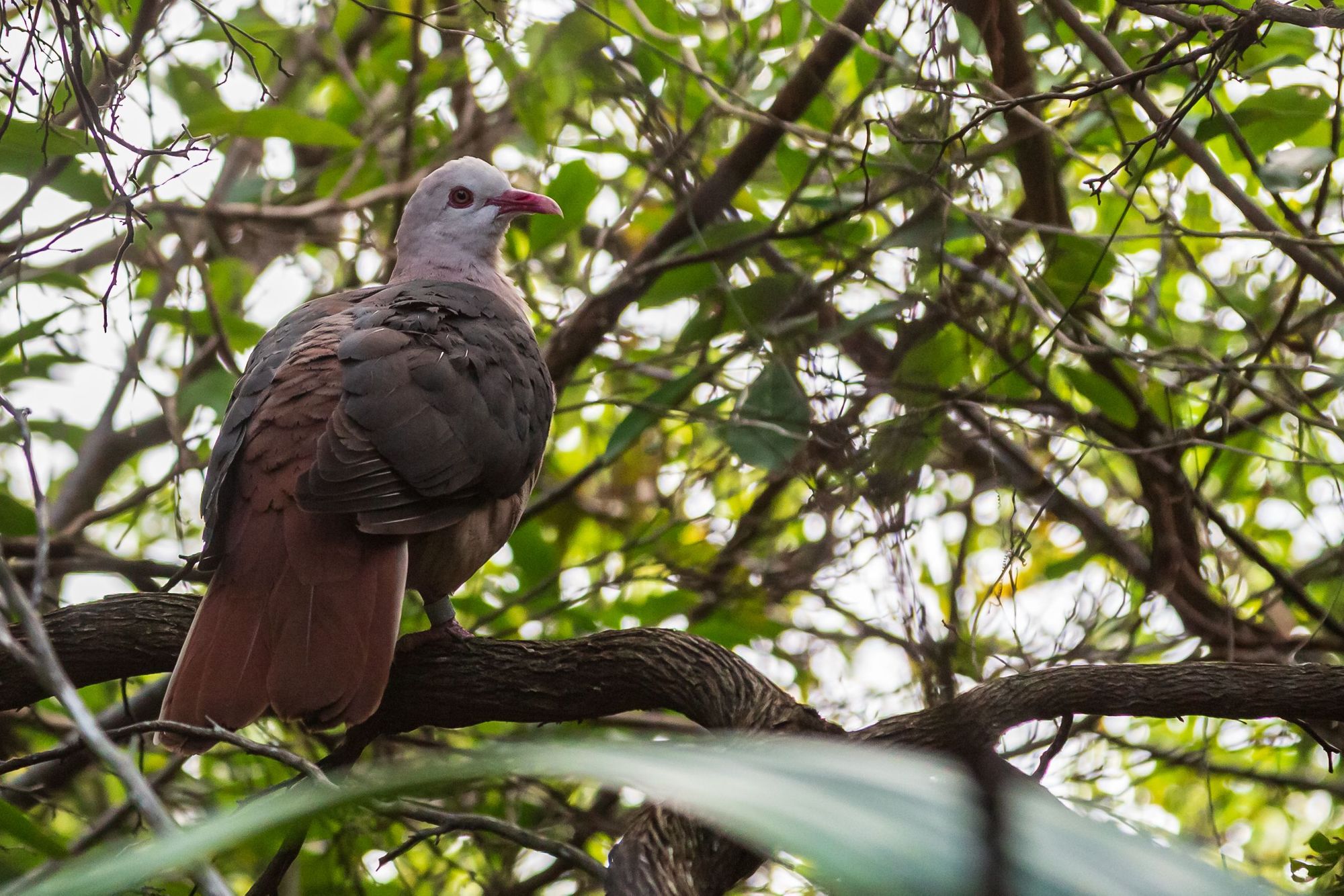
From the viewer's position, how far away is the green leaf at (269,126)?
3.32 meters

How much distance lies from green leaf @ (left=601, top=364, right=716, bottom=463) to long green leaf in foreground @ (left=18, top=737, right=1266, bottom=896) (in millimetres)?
3148

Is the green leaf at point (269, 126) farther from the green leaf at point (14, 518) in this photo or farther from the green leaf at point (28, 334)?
the green leaf at point (14, 518)

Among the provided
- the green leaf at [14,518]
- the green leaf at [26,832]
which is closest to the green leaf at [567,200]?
the green leaf at [14,518]

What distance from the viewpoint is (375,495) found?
246 centimetres

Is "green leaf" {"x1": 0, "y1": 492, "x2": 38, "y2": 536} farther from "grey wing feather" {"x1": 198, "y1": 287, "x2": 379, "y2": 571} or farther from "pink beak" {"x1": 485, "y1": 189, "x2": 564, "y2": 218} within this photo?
"pink beak" {"x1": 485, "y1": 189, "x2": 564, "y2": 218}

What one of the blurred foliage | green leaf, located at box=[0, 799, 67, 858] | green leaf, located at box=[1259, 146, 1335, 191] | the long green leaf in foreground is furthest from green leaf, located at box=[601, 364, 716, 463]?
the long green leaf in foreground

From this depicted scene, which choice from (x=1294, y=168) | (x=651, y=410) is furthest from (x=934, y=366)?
(x=1294, y=168)

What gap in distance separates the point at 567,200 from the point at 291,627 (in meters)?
2.14

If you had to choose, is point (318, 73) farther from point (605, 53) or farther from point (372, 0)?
point (605, 53)

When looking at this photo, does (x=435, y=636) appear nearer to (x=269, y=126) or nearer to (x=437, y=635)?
(x=437, y=635)

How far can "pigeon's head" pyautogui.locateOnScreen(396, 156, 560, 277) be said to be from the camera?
3.80 m

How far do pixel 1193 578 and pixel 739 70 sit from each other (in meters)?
2.19

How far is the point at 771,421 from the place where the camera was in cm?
338

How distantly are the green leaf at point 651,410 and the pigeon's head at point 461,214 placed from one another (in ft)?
2.35
